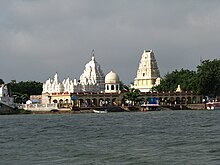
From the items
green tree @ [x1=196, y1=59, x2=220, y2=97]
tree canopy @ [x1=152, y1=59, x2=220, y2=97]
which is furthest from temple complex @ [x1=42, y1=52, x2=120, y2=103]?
green tree @ [x1=196, y1=59, x2=220, y2=97]

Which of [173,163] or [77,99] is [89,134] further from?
[77,99]

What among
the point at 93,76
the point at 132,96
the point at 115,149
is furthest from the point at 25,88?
the point at 115,149

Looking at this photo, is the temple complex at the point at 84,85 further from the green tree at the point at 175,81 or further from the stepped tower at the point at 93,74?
the green tree at the point at 175,81

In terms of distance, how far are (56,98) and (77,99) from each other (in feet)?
20.8

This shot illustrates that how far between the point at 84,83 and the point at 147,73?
2150 cm

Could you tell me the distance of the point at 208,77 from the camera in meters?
112

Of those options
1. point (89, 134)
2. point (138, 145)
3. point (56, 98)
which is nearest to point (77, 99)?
point (56, 98)

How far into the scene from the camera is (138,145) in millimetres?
31500

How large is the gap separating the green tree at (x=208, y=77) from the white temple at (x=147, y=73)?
28.0m

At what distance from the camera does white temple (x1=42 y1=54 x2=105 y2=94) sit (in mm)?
124312

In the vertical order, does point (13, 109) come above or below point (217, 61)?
below

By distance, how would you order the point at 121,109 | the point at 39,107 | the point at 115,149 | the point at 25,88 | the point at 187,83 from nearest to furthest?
the point at 115,149 < the point at 39,107 < the point at 121,109 < the point at 187,83 < the point at 25,88

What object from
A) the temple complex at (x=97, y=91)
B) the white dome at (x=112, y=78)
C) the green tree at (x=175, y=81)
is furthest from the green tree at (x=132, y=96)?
the green tree at (x=175, y=81)

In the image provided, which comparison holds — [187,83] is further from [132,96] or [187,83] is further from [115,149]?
[115,149]
